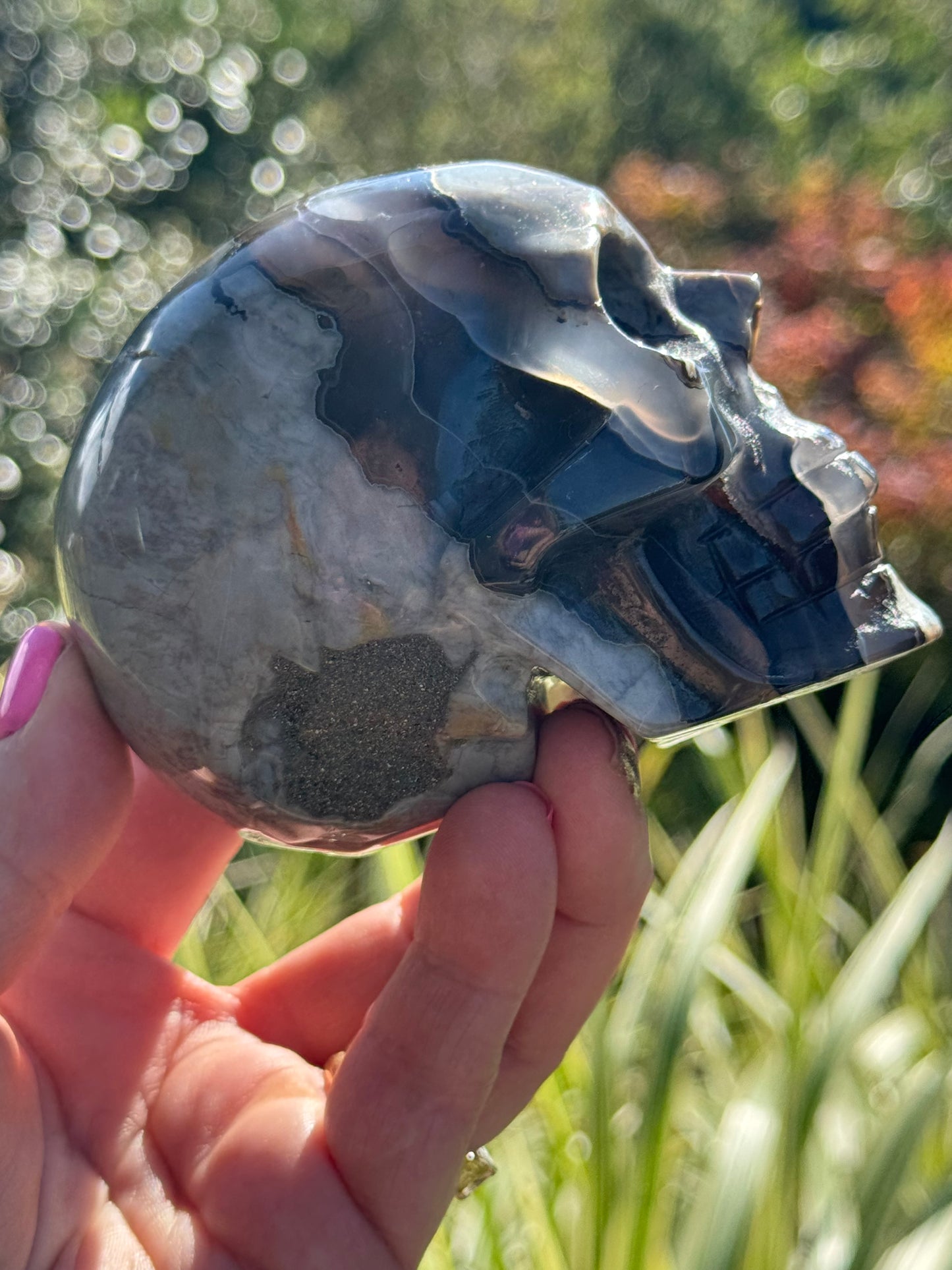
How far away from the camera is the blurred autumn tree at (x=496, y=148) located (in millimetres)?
3316

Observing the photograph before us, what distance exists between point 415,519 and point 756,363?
7.92 feet

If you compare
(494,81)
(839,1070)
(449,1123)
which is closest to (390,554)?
(449,1123)

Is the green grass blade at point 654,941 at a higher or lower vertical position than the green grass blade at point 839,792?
lower

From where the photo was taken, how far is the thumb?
1.02m

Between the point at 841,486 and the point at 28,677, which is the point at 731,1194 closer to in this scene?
the point at 841,486

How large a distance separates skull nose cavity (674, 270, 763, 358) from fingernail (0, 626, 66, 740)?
27.2 inches

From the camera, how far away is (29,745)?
1.04m

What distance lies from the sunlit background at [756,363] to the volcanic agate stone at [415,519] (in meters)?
0.55

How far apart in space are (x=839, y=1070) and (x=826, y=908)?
0.26 metres

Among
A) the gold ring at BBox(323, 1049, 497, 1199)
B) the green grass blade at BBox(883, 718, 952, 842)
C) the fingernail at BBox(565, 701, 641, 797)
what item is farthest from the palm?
the green grass blade at BBox(883, 718, 952, 842)

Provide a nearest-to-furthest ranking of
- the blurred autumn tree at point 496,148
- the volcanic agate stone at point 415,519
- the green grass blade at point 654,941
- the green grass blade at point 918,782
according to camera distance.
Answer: the volcanic agate stone at point 415,519 < the green grass blade at point 654,941 < the green grass blade at point 918,782 < the blurred autumn tree at point 496,148

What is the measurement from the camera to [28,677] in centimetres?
108

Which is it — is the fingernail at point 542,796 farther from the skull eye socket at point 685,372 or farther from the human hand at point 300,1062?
the skull eye socket at point 685,372

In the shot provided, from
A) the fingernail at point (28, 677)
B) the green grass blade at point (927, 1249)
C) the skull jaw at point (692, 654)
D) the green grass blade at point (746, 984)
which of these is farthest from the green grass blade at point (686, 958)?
the fingernail at point (28, 677)
